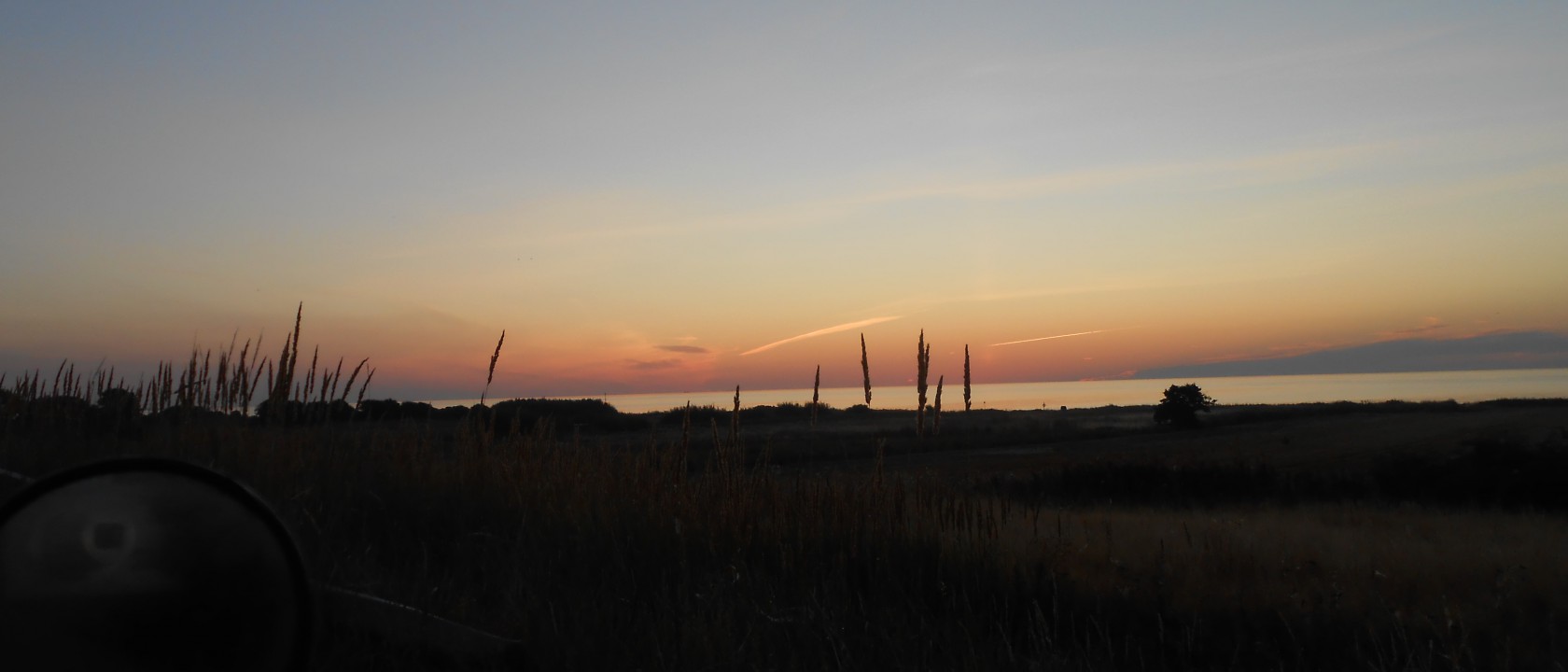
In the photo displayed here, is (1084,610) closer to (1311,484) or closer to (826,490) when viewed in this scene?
(826,490)

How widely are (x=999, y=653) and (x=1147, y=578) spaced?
14.8 ft

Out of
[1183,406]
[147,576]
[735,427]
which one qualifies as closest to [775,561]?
[735,427]

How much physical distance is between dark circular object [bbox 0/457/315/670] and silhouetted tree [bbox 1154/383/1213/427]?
30.5 m

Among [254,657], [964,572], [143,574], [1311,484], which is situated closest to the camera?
[143,574]

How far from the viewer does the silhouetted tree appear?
96.2ft

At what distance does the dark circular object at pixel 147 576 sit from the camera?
4.96 ft

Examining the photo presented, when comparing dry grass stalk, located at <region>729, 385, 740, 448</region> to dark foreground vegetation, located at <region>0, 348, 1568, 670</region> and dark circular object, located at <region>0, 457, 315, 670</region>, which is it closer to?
dark foreground vegetation, located at <region>0, 348, 1568, 670</region>

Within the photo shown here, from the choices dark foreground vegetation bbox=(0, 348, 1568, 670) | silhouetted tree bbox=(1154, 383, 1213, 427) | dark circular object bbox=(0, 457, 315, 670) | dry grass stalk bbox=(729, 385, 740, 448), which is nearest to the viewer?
dark circular object bbox=(0, 457, 315, 670)

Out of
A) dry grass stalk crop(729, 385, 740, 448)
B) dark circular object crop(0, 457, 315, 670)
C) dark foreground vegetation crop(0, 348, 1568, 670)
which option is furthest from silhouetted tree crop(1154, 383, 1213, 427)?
dark circular object crop(0, 457, 315, 670)

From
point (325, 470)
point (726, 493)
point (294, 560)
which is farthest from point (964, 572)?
point (294, 560)

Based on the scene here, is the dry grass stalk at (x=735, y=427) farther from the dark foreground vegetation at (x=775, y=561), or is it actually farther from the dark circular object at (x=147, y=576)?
the dark circular object at (x=147, y=576)

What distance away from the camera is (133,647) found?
1.55 m

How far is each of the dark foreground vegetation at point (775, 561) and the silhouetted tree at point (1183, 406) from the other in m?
17.1

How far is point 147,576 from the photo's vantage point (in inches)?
60.9
